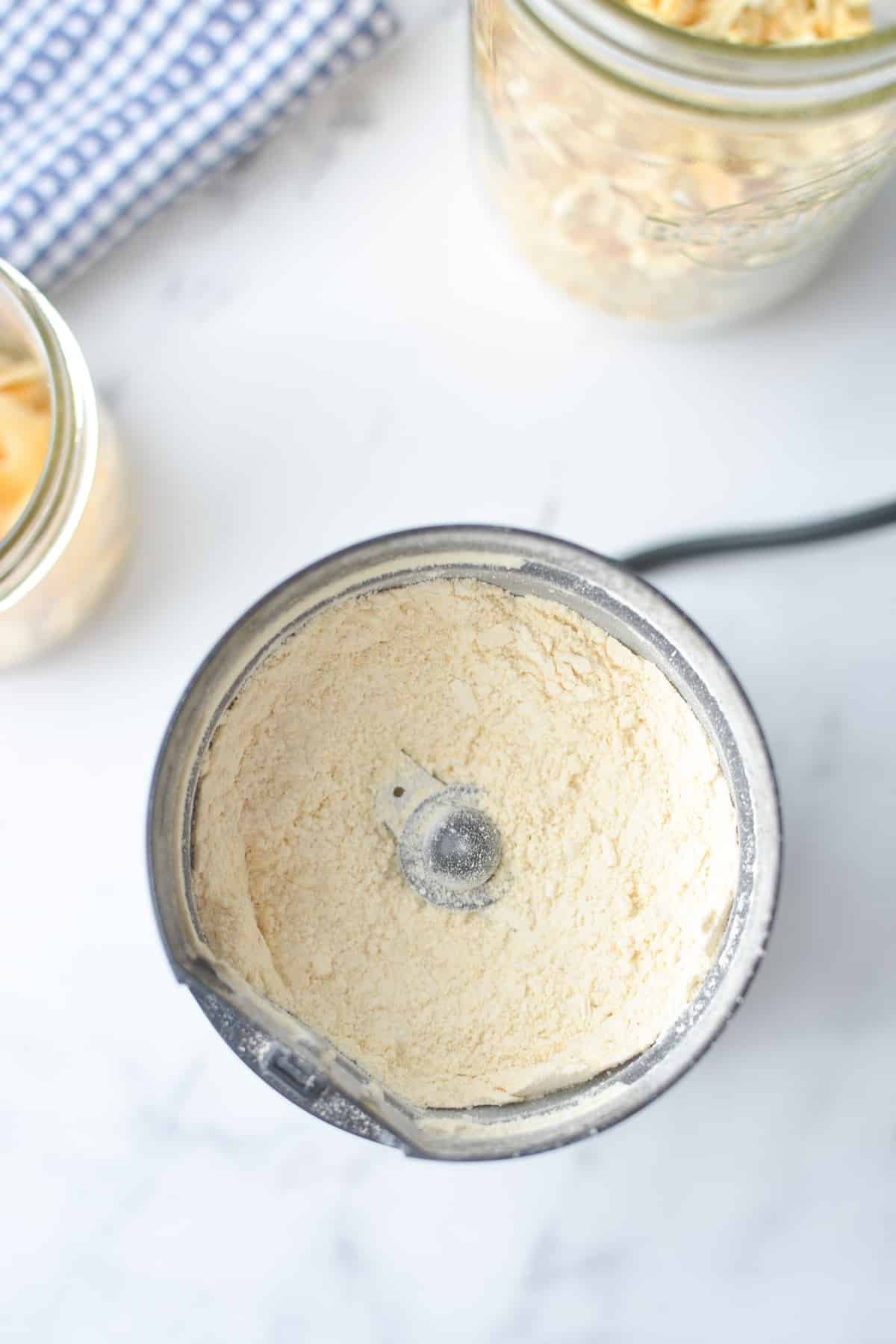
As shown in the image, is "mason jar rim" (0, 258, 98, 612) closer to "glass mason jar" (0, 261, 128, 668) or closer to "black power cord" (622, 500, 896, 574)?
"glass mason jar" (0, 261, 128, 668)

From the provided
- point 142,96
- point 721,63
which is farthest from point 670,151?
point 142,96

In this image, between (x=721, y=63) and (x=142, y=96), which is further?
(x=142, y=96)

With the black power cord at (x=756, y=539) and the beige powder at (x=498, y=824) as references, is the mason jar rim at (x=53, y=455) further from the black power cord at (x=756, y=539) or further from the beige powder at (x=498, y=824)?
the black power cord at (x=756, y=539)

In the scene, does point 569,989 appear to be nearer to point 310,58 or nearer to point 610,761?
point 610,761

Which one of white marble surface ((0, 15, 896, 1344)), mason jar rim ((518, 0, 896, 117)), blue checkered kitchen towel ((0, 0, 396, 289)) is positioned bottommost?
white marble surface ((0, 15, 896, 1344))

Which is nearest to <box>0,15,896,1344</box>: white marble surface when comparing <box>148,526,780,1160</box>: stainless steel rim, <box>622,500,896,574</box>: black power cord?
<box>622,500,896,574</box>: black power cord

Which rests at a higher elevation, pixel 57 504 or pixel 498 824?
pixel 57 504

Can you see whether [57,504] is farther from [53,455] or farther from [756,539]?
[756,539]
